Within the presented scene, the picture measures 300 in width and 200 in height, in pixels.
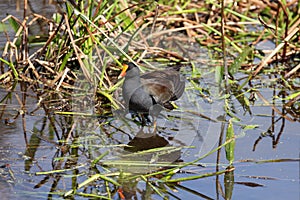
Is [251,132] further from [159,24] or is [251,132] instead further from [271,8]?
[271,8]

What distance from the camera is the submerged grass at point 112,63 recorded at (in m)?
3.05

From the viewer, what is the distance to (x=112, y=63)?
4.56 m

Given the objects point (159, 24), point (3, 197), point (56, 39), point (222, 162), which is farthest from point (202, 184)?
point (159, 24)

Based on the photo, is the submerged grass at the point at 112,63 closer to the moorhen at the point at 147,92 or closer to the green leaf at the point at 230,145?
the green leaf at the point at 230,145

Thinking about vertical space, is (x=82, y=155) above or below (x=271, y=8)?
below

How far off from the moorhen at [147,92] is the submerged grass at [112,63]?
16 cm

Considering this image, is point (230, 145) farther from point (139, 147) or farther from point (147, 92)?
point (147, 92)

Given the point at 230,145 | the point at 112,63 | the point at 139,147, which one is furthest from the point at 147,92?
the point at 112,63

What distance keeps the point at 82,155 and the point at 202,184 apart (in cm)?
62

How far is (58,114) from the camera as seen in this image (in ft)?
12.5

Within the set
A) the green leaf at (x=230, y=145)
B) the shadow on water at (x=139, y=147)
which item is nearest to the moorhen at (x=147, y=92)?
the shadow on water at (x=139, y=147)

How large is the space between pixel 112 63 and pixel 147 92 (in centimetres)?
93

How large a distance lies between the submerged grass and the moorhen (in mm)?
157

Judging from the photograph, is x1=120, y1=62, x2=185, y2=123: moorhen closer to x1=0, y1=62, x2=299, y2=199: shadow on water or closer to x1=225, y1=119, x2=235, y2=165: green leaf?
Result: x1=0, y1=62, x2=299, y2=199: shadow on water
